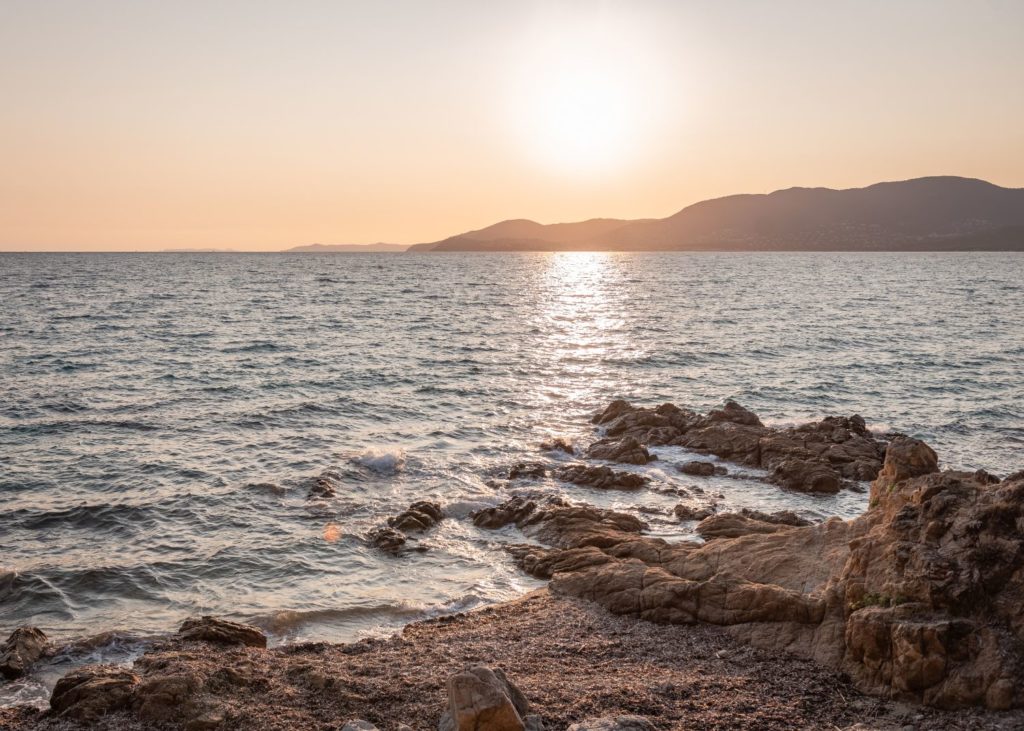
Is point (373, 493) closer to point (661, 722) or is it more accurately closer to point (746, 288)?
point (661, 722)

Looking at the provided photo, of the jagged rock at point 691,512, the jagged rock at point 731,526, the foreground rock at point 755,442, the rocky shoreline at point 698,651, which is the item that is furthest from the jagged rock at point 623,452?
the rocky shoreline at point 698,651

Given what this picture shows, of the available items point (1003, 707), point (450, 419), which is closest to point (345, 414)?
point (450, 419)

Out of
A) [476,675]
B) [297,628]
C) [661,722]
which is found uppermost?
[476,675]

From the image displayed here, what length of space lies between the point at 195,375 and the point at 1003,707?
1566 inches

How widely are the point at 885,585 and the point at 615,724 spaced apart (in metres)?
5.35

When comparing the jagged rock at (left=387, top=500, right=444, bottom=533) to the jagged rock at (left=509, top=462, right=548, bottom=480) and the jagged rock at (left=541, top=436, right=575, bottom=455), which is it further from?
the jagged rock at (left=541, top=436, right=575, bottom=455)

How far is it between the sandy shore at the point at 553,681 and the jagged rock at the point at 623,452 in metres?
13.7

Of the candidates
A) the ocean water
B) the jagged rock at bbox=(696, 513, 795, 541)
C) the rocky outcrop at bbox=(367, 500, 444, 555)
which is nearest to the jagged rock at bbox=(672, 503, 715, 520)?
the ocean water

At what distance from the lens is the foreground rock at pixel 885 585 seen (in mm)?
11000

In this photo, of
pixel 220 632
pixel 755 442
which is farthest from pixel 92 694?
pixel 755 442

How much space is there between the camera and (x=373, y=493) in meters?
24.5

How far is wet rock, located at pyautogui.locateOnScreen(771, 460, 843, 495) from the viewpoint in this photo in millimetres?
25266

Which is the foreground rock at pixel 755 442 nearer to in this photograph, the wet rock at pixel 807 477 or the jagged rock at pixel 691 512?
the wet rock at pixel 807 477

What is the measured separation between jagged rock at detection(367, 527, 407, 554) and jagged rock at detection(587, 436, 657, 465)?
411 inches
